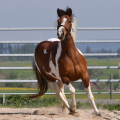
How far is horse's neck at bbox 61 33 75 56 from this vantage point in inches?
155

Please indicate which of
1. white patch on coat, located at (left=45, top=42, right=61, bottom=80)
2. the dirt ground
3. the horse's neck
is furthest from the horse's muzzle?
the dirt ground

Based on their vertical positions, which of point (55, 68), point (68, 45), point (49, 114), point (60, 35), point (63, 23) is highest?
point (63, 23)

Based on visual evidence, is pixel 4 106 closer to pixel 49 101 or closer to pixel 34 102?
pixel 34 102

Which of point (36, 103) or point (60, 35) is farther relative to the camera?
point (36, 103)

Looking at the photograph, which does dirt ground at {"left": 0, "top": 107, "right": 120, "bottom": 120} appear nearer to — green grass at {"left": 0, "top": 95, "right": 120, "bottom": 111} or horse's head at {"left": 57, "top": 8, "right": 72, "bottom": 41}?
green grass at {"left": 0, "top": 95, "right": 120, "bottom": 111}

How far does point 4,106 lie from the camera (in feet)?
18.2

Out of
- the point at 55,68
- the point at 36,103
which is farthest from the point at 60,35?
the point at 36,103

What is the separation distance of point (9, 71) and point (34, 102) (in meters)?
1.16

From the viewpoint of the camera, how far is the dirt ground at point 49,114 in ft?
13.4

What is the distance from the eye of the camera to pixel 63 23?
3.74m

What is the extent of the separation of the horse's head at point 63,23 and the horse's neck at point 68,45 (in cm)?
15

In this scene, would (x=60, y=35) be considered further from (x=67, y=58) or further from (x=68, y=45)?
(x=67, y=58)

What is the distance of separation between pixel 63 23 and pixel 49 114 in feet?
5.99

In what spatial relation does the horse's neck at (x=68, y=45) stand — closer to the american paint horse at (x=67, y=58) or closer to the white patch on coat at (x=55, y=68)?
the american paint horse at (x=67, y=58)
